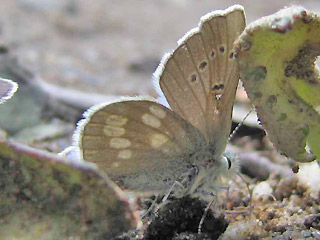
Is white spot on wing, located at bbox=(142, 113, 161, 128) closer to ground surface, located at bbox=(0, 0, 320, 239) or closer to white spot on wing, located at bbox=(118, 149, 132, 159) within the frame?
Answer: white spot on wing, located at bbox=(118, 149, 132, 159)

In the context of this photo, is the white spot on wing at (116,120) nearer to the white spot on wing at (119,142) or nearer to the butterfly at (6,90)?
the white spot on wing at (119,142)

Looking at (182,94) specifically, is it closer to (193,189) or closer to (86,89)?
(193,189)

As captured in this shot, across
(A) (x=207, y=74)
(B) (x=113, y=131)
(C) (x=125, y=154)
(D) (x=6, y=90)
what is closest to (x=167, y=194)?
(C) (x=125, y=154)

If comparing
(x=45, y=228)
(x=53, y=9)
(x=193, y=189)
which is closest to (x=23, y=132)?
(x=193, y=189)

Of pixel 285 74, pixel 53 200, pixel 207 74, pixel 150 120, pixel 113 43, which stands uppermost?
pixel 285 74

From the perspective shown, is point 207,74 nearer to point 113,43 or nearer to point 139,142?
point 139,142

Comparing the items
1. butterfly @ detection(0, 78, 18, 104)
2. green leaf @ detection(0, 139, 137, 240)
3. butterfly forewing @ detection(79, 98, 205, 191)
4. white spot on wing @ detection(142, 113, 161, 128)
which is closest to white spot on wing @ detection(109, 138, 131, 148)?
butterfly forewing @ detection(79, 98, 205, 191)

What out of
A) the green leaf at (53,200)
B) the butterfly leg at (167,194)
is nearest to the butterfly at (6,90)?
the green leaf at (53,200)
